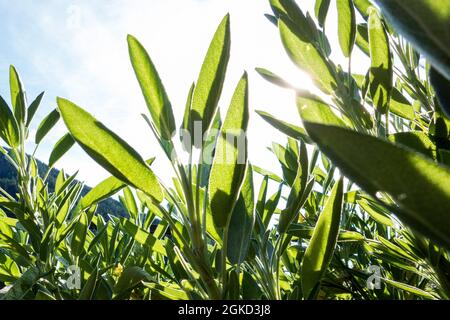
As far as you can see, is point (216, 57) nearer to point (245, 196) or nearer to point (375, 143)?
point (245, 196)

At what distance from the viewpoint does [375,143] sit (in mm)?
237

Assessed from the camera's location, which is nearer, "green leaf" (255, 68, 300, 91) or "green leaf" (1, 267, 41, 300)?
"green leaf" (1, 267, 41, 300)

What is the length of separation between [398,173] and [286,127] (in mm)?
721

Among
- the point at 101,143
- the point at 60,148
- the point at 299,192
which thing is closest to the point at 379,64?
the point at 299,192

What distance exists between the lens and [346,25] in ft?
2.74

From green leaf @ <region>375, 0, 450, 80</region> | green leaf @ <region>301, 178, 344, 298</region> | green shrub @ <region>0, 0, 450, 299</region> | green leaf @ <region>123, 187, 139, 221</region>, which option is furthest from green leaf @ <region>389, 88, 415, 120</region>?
green leaf @ <region>123, 187, 139, 221</region>

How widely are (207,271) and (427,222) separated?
375mm

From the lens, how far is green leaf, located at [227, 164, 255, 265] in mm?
680

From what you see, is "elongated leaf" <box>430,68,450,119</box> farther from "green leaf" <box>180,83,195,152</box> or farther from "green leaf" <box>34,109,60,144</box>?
"green leaf" <box>34,109,60,144</box>

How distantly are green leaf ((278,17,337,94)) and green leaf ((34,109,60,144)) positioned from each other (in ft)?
2.63

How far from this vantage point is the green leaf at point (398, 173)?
0.24 meters

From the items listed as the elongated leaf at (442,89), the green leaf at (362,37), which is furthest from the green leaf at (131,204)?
the elongated leaf at (442,89)

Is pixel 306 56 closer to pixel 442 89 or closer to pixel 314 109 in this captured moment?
pixel 314 109
